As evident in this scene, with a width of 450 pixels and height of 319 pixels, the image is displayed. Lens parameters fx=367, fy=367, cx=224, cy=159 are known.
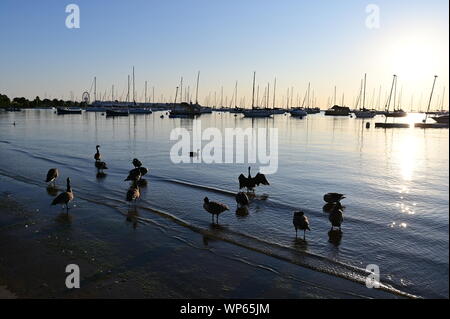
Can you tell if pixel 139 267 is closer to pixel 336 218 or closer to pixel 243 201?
pixel 243 201

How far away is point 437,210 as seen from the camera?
15008 millimetres

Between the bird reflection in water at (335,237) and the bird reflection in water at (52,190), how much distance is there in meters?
11.6

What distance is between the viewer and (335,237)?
37.9 feet

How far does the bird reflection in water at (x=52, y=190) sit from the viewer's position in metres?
16.2

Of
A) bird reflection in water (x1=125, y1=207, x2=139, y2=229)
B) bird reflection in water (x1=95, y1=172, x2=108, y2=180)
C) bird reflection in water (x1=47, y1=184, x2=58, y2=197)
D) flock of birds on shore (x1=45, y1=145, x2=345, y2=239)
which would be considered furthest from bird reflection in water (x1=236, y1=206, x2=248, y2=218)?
bird reflection in water (x1=95, y1=172, x2=108, y2=180)

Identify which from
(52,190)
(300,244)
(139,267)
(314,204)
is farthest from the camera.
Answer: (52,190)

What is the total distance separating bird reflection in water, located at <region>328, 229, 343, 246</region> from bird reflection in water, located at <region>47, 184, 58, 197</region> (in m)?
11.6

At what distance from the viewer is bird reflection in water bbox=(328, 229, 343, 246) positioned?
11109mm

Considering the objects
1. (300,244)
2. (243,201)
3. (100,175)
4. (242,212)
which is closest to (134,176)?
(100,175)

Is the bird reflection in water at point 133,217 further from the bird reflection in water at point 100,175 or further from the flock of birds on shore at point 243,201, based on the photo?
the bird reflection in water at point 100,175

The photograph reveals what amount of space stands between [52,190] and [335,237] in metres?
12.7

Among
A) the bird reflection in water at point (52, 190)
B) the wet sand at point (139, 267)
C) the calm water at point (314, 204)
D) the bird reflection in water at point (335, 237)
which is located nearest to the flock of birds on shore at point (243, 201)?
the bird reflection in water at point (335, 237)
